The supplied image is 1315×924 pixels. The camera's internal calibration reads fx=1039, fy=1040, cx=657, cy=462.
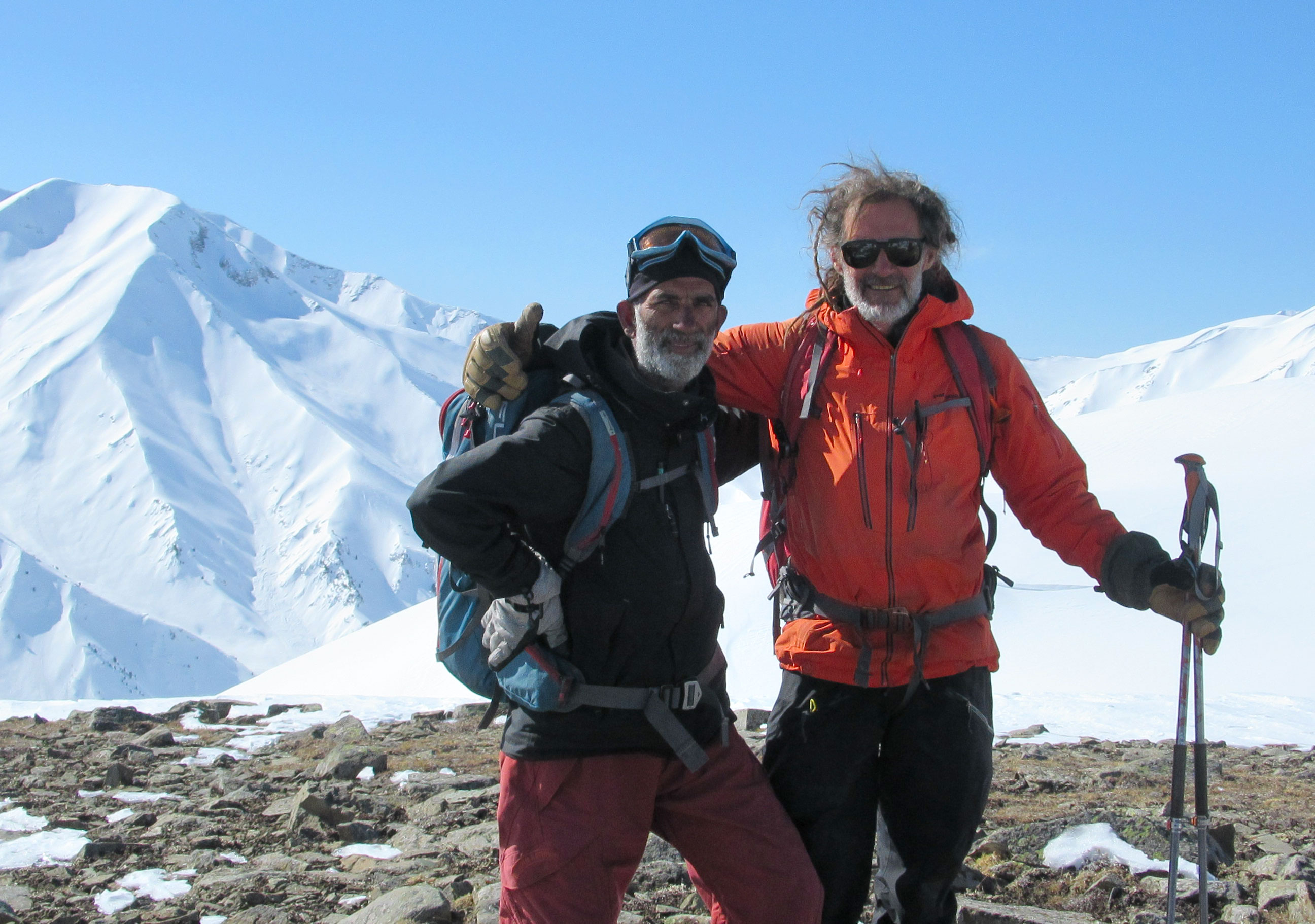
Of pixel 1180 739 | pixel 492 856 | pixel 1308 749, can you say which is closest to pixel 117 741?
pixel 492 856

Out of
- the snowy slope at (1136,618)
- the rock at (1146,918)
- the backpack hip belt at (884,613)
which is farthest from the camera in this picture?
the snowy slope at (1136,618)

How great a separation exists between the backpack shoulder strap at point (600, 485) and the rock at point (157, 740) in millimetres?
8380

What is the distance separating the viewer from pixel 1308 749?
10352 mm

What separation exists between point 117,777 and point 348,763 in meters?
1.80

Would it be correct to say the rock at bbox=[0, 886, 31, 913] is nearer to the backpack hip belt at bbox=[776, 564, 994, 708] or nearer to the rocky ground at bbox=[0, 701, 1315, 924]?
the rocky ground at bbox=[0, 701, 1315, 924]

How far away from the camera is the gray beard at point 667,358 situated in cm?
372

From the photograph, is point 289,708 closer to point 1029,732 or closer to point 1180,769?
point 1029,732

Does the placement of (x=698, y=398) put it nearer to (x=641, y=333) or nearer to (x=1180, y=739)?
(x=641, y=333)

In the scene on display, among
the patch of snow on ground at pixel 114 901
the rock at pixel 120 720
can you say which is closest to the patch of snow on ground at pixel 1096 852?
the patch of snow on ground at pixel 114 901

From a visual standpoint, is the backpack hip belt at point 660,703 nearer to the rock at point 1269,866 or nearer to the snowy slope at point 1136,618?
the rock at point 1269,866

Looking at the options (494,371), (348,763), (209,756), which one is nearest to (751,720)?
(348,763)

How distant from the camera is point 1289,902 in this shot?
181 inches

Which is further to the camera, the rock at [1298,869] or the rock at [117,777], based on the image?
the rock at [117,777]

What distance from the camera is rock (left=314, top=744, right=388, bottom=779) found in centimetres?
862
